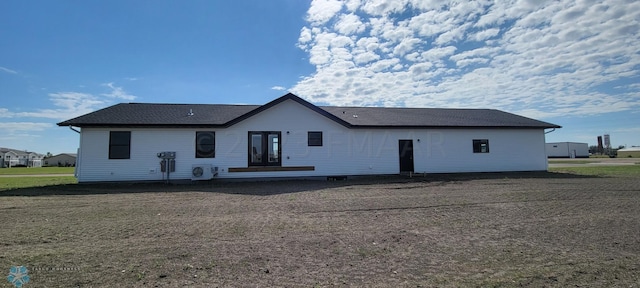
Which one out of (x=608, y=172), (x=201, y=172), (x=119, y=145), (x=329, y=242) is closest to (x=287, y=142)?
(x=201, y=172)

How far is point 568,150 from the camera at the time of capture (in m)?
55.0

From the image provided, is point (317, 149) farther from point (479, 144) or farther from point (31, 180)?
point (31, 180)

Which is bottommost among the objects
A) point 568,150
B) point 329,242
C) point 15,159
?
point 329,242

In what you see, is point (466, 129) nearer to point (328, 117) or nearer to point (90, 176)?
point (328, 117)

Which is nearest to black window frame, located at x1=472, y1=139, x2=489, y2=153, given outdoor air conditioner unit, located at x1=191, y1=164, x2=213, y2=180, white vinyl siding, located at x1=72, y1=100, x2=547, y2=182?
white vinyl siding, located at x1=72, y1=100, x2=547, y2=182

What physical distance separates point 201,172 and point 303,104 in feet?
19.6

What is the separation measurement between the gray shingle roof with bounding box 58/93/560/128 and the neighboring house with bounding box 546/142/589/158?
139ft

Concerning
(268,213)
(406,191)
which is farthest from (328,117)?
(268,213)

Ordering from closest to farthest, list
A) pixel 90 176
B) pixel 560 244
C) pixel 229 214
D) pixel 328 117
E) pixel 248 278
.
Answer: pixel 248 278 < pixel 560 244 < pixel 229 214 < pixel 90 176 < pixel 328 117

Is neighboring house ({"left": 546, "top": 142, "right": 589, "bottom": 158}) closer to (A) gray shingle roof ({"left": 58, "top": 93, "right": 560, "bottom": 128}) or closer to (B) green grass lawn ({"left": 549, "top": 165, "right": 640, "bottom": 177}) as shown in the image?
(B) green grass lawn ({"left": 549, "top": 165, "right": 640, "bottom": 177})

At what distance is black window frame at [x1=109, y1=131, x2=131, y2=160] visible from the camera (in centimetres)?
1532

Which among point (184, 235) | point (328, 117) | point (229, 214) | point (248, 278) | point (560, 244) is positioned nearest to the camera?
point (248, 278)

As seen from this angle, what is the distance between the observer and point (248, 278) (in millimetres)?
3811

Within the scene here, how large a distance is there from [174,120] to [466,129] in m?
15.7
